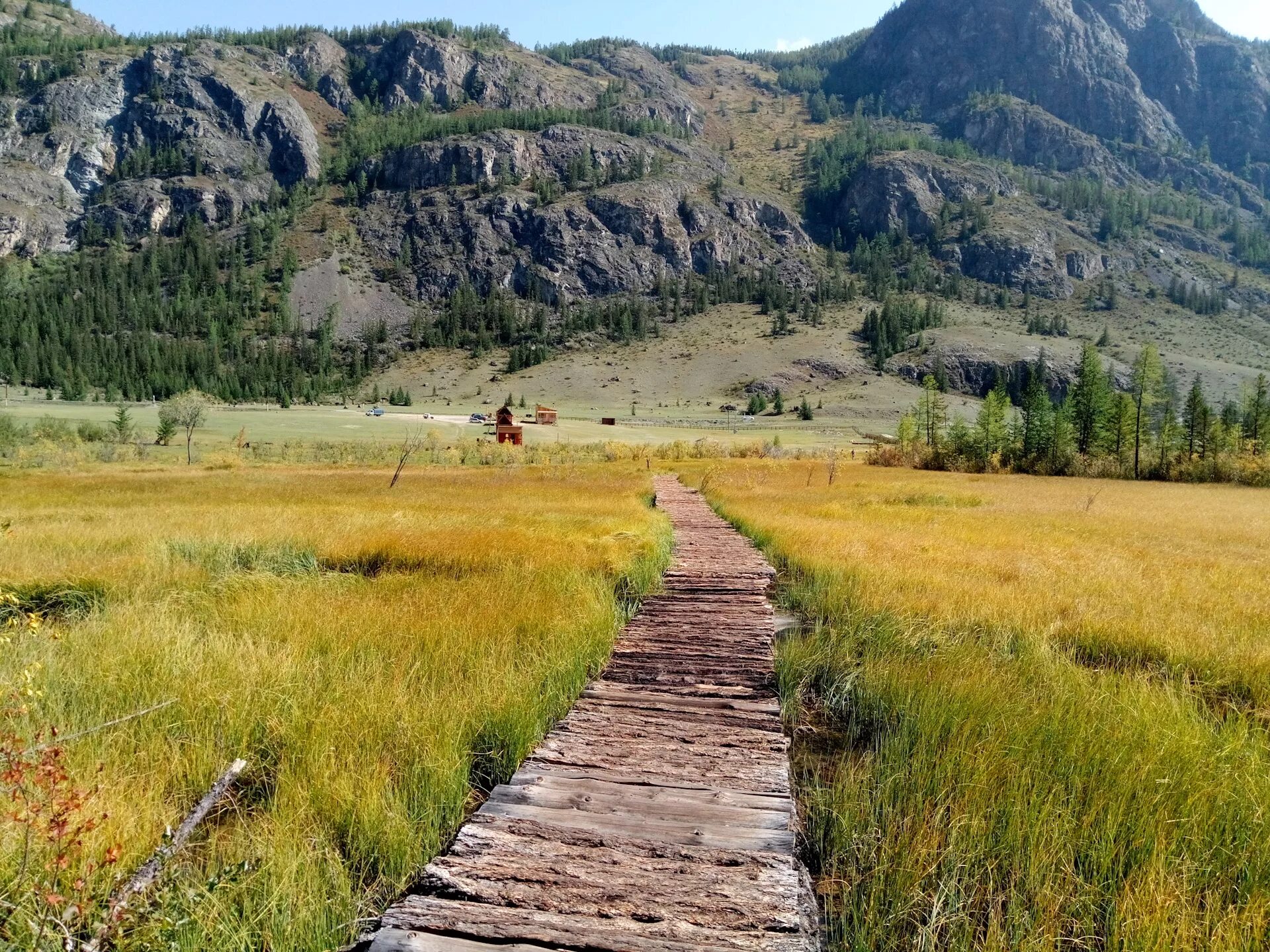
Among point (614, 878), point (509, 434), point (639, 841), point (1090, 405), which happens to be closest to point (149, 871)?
point (614, 878)

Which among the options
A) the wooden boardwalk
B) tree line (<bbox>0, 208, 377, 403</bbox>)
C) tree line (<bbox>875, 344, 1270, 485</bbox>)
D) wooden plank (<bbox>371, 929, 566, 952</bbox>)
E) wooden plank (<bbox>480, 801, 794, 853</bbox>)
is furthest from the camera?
tree line (<bbox>0, 208, 377, 403</bbox>)

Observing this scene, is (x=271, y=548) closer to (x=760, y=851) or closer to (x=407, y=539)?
(x=407, y=539)

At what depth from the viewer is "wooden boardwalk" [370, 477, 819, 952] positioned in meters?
2.50

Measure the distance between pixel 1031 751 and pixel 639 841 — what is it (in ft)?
9.01

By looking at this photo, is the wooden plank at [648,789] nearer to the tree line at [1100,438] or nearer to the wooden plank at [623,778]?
the wooden plank at [623,778]

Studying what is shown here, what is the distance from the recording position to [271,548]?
38.7ft

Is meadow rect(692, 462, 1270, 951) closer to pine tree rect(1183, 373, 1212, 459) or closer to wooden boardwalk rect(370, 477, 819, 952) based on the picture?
wooden boardwalk rect(370, 477, 819, 952)

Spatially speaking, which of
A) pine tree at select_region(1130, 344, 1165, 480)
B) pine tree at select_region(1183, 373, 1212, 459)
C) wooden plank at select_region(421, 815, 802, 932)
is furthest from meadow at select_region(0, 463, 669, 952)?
pine tree at select_region(1183, 373, 1212, 459)

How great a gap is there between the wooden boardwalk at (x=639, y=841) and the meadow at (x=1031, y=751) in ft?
1.28

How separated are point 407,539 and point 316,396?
512 ft

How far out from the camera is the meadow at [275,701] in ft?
9.45

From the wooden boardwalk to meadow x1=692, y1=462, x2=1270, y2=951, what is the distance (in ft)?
1.28

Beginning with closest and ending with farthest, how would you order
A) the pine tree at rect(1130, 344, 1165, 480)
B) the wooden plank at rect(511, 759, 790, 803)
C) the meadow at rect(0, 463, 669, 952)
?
the meadow at rect(0, 463, 669, 952)
the wooden plank at rect(511, 759, 790, 803)
the pine tree at rect(1130, 344, 1165, 480)

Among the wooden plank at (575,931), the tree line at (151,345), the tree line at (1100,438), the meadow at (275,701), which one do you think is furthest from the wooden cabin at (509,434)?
the tree line at (151,345)
